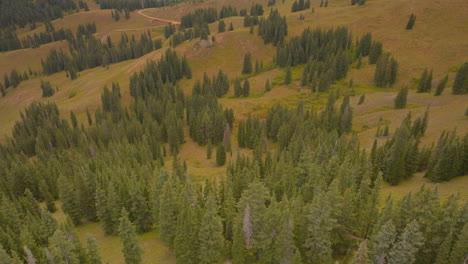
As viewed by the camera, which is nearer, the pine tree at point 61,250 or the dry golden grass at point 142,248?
the pine tree at point 61,250

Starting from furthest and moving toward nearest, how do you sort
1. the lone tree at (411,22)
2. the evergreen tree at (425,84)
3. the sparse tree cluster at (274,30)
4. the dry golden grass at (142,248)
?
the sparse tree cluster at (274,30) → the lone tree at (411,22) → the evergreen tree at (425,84) → the dry golden grass at (142,248)

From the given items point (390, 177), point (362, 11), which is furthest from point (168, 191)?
point (362, 11)

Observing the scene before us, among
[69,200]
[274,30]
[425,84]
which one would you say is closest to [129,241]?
[69,200]

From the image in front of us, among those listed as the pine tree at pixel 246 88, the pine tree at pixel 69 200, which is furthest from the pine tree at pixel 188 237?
the pine tree at pixel 246 88

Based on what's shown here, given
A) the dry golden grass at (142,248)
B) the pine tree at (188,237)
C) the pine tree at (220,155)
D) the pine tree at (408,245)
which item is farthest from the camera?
the pine tree at (220,155)

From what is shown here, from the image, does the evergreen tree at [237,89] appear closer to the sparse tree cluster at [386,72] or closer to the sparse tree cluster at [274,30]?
the sparse tree cluster at [274,30]

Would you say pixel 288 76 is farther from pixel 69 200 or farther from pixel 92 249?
pixel 92 249
